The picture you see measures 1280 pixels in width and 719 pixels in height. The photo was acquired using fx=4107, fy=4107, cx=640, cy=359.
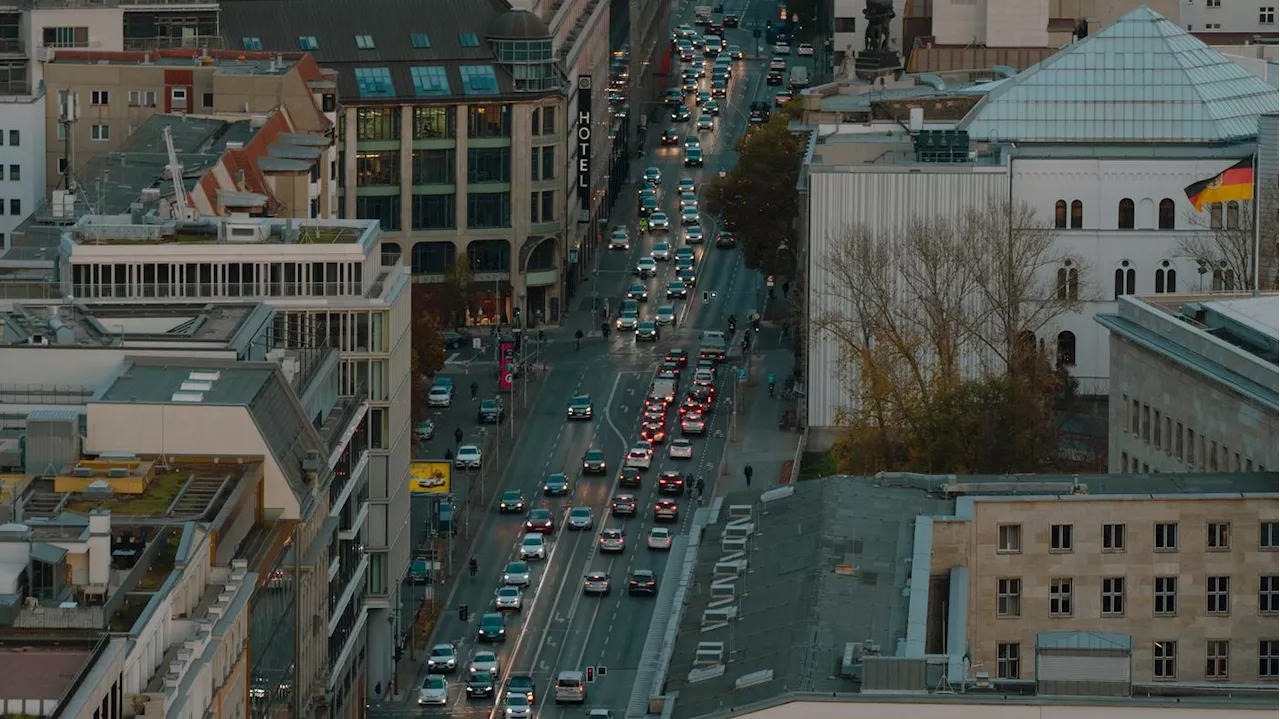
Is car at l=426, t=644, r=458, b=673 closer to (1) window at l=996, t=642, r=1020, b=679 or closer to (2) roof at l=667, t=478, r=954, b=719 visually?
(2) roof at l=667, t=478, r=954, b=719

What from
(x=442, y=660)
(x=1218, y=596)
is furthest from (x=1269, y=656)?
(x=442, y=660)

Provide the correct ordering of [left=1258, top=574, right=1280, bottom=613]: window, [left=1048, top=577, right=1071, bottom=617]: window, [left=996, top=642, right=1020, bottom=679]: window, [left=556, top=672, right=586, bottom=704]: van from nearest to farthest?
[left=996, top=642, right=1020, bottom=679]: window → [left=1048, top=577, right=1071, bottom=617]: window → [left=1258, top=574, right=1280, bottom=613]: window → [left=556, top=672, right=586, bottom=704]: van

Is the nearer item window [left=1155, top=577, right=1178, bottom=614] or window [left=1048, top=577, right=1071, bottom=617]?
window [left=1048, top=577, right=1071, bottom=617]

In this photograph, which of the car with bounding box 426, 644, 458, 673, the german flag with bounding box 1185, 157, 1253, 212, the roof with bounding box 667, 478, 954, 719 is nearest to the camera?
the roof with bounding box 667, 478, 954, 719

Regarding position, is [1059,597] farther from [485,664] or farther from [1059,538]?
[485,664]

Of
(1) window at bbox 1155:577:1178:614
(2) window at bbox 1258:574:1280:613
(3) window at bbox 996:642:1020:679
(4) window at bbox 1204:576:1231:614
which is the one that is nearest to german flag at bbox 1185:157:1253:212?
(2) window at bbox 1258:574:1280:613

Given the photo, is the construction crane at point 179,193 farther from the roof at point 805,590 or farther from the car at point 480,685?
the roof at point 805,590
